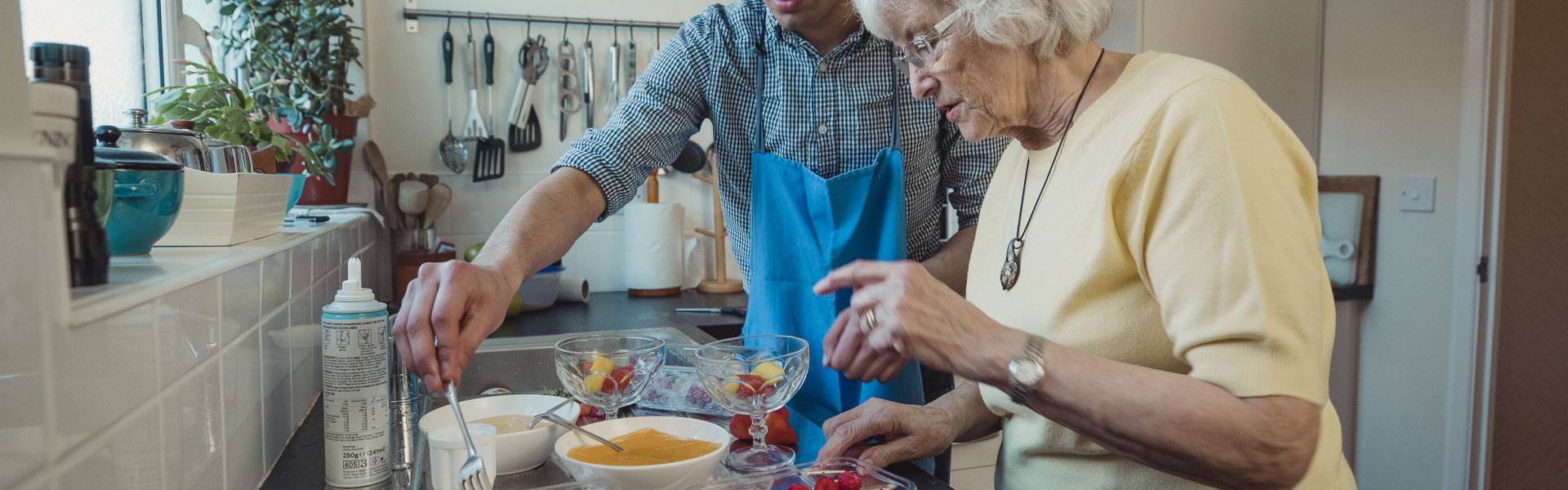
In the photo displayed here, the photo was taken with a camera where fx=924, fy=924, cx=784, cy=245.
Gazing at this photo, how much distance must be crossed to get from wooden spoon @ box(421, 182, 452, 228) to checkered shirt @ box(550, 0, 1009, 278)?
47.2 inches

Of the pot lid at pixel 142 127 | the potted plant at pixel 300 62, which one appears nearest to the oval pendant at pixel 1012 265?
the pot lid at pixel 142 127

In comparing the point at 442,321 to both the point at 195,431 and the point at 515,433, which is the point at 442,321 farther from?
the point at 195,431

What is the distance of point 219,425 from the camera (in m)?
0.76

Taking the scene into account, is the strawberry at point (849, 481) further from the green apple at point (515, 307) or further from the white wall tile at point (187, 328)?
the green apple at point (515, 307)

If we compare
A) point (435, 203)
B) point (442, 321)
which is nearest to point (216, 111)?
point (442, 321)

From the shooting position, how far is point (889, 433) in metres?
1.04

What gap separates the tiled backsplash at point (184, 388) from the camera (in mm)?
471

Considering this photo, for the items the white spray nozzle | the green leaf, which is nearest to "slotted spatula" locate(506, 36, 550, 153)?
the green leaf

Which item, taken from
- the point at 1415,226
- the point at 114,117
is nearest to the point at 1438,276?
the point at 1415,226

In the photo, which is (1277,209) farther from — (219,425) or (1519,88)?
(1519,88)

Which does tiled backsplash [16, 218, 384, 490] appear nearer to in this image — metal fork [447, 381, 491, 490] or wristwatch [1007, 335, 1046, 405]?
metal fork [447, 381, 491, 490]

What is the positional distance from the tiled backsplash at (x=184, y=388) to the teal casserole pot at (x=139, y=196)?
7 centimetres

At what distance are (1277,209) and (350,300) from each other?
84 cm

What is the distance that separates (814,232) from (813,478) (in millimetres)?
687
